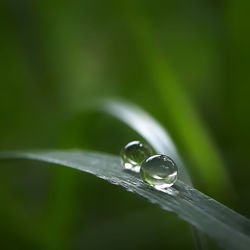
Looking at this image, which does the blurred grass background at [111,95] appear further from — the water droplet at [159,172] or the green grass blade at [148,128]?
the water droplet at [159,172]

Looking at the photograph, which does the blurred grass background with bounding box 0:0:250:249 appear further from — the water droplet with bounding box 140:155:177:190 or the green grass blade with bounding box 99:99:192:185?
the water droplet with bounding box 140:155:177:190

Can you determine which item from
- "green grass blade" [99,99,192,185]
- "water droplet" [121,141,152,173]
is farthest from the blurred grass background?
"water droplet" [121,141,152,173]

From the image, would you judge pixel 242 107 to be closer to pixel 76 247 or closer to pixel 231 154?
pixel 231 154

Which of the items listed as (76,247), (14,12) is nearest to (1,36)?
(14,12)

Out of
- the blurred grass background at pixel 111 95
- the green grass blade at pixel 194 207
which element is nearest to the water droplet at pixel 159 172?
the green grass blade at pixel 194 207

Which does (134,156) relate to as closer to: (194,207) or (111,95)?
(194,207)

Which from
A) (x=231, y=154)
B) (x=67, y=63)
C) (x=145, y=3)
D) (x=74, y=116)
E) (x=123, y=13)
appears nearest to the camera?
(x=74, y=116)

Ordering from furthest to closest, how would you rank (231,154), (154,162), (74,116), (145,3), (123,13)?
1. (145,3)
2. (123,13)
3. (231,154)
4. (74,116)
5. (154,162)
